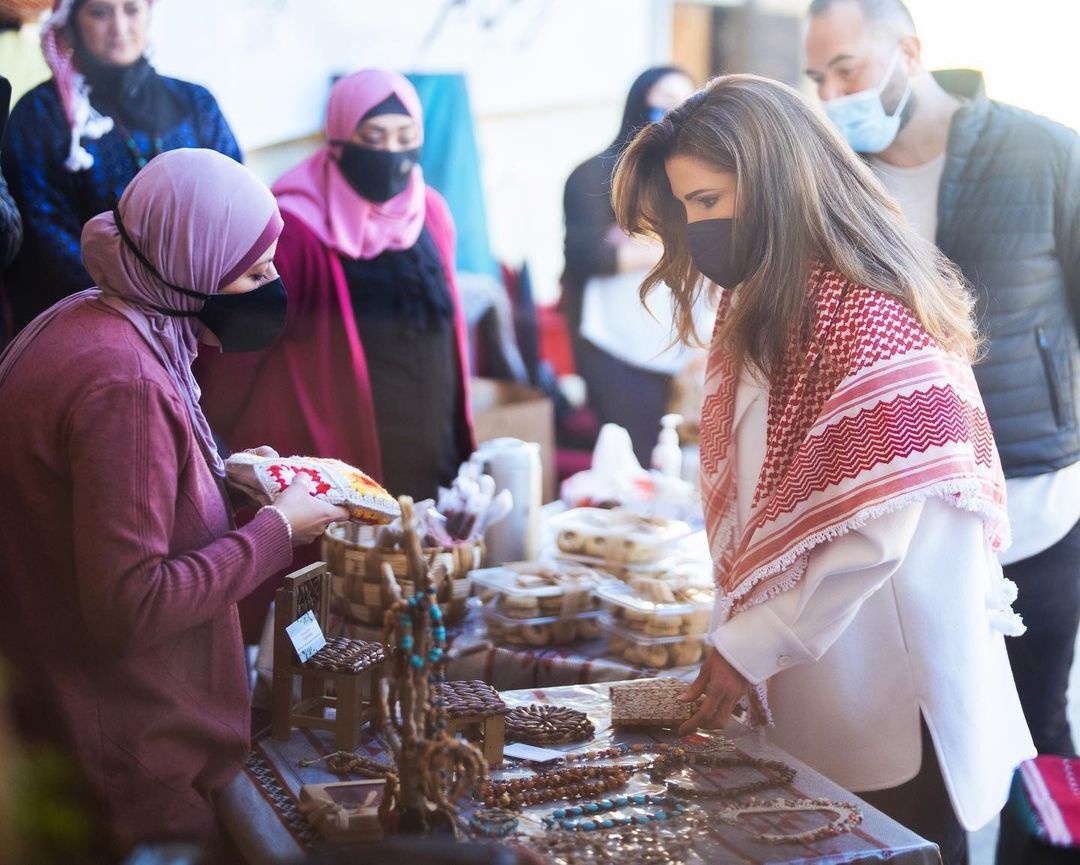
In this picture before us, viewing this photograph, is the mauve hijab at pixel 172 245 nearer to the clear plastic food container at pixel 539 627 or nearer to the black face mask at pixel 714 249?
the black face mask at pixel 714 249

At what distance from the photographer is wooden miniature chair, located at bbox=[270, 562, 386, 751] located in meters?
1.72

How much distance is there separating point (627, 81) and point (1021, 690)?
3.14 metres

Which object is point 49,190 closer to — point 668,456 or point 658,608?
point 658,608

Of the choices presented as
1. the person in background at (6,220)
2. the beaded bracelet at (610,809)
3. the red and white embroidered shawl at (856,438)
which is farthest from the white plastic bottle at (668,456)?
the person in background at (6,220)

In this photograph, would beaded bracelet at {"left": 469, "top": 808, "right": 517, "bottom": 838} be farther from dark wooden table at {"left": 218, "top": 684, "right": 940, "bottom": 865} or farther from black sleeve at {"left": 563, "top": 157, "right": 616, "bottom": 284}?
black sleeve at {"left": 563, "top": 157, "right": 616, "bottom": 284}

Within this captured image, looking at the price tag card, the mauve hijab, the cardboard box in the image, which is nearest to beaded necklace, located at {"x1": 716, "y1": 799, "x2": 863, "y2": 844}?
the price tag card

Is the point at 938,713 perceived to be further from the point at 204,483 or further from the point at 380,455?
the point at 380,455

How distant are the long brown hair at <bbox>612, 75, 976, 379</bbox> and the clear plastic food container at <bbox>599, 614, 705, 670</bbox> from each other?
2.30 feet

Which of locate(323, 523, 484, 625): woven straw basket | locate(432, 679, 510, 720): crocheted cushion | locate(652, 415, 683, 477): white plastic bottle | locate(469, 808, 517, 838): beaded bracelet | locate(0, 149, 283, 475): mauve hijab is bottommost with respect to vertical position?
locate(652, 415, 683, 477): white plastic bottle

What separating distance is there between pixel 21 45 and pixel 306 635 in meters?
1.38

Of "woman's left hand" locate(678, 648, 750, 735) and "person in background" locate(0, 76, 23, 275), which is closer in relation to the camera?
"woman's left hand" locate(678, 648, 750, 735)

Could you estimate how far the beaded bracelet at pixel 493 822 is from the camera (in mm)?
1464

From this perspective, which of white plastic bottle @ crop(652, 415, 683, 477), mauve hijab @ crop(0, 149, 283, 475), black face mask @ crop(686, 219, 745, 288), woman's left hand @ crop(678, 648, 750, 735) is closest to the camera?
mauve hijab @ crop(0, 149, 283, 475)

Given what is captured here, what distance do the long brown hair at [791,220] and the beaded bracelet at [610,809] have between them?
72 centimetres
